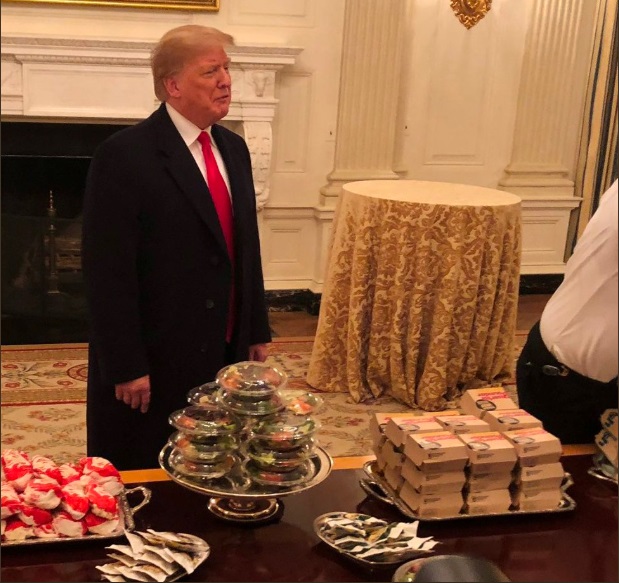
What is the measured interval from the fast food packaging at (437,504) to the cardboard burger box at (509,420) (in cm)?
20

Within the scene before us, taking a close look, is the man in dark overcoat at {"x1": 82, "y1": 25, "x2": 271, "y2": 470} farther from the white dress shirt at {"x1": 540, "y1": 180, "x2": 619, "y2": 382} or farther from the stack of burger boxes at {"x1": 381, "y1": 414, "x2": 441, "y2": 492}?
the white dress shirt at {"x1": 540, "y1": 180, "x2": 619, "y2": 382}

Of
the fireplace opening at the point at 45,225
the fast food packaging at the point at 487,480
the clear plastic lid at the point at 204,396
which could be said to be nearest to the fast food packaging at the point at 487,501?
the fast food packaging at the point at 487,480

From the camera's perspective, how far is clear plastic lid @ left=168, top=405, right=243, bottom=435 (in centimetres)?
149

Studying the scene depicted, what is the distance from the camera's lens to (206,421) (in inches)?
59.3

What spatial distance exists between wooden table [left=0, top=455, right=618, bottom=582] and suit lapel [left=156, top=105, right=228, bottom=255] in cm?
69

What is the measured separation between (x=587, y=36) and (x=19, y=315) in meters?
4.03

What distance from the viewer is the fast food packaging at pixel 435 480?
158 centimetres

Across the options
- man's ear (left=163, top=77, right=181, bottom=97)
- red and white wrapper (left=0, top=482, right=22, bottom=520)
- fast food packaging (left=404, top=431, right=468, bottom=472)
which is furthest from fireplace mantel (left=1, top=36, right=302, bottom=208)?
fast food packaging (left=404, top=431, right=468, bottom=472)

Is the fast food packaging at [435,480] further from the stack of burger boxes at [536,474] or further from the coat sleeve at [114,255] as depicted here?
the coat sleeve at [114,255]

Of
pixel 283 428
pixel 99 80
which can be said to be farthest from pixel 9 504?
pixel 99 80

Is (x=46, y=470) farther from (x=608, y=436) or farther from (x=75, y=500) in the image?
(x=608, y=436)

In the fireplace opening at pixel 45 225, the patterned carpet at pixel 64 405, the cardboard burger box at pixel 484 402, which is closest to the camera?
the cardboard burger box at pixel 484 402

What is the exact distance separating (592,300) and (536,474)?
470 mm

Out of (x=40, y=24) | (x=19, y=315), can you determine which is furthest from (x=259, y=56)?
(x=19, y=315)
